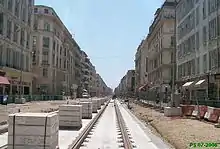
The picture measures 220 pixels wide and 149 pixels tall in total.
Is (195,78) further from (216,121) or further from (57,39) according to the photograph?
(57,39)

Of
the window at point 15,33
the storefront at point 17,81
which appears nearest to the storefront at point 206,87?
the storefront at point 17,81

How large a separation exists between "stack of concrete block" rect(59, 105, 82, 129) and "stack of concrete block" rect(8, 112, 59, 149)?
37.0 ft

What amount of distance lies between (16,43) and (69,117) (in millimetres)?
44323

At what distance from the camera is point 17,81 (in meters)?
64.2

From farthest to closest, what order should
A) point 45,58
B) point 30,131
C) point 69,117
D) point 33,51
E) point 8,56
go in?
point 45,58 < point 33,51 < point 8,56 < point 69,117 < point 30,131

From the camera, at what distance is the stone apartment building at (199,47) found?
40750 mm

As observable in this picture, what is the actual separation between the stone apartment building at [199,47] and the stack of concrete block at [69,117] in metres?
20.0

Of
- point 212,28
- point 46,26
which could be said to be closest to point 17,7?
point 46,26

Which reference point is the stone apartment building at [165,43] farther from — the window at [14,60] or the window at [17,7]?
the window at [17,7]

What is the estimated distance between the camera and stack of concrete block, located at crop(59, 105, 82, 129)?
21.7m

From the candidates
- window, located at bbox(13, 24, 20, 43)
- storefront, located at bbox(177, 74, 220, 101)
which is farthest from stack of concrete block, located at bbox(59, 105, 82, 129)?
window, located at bbox(13, 24, 20, 43)

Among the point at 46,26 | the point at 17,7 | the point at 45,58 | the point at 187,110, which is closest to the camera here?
the point at 187,110

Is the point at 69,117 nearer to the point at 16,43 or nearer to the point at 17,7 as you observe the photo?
the point at 16,43

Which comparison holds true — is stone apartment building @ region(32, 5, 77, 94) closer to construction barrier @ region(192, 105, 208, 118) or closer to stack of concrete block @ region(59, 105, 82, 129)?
construction barrier @ region(192, 105, 208, 118)
